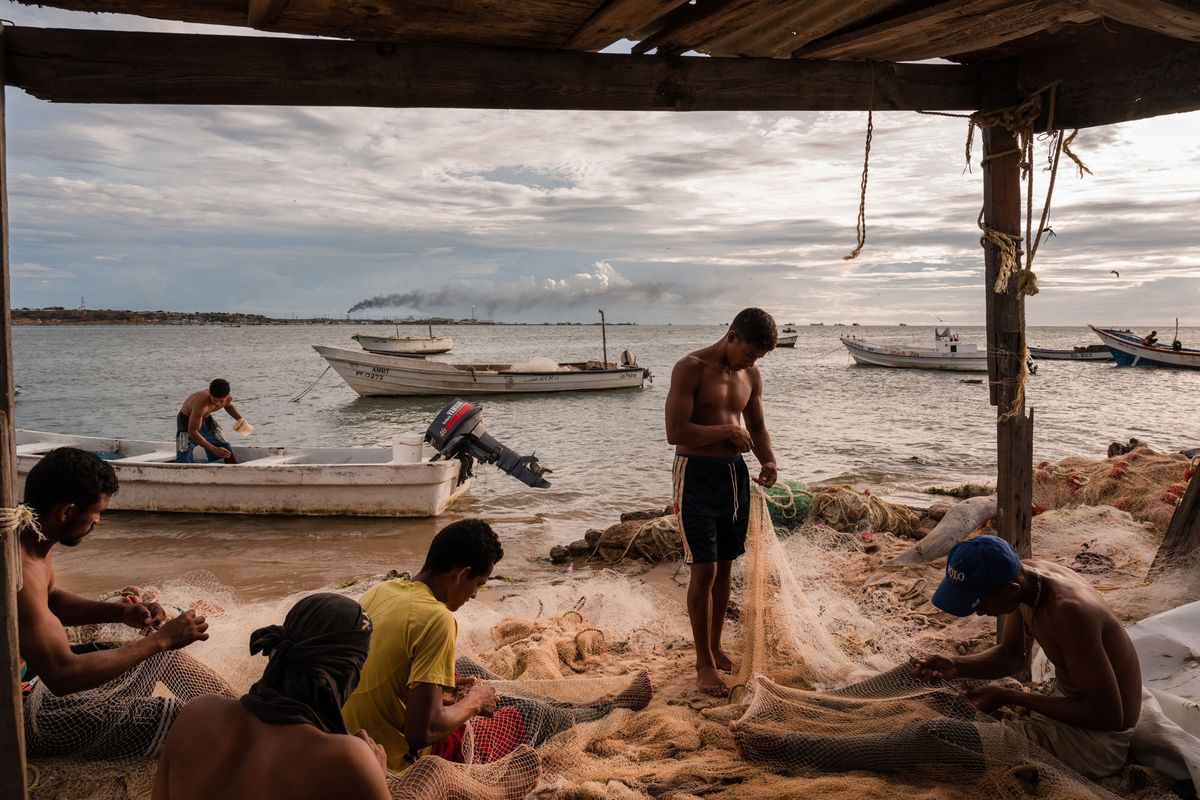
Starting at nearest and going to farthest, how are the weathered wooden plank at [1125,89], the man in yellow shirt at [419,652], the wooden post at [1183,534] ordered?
the man in yellow shirt at [419,652], the weathered wooden plank at [1125,89], the wooden post at [1183,534]

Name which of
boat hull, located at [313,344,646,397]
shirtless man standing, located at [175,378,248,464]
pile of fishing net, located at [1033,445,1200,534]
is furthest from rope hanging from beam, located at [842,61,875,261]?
boat hull, located at [313,344,646,397]

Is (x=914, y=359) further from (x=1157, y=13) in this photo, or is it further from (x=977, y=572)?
(x=977, y=572)

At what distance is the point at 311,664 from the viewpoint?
1779 mm

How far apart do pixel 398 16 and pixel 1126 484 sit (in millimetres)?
7760

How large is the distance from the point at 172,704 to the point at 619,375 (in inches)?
882

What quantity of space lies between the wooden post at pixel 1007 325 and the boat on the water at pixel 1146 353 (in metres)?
36.2

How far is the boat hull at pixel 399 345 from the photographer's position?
1459 inches

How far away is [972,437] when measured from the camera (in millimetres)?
17766

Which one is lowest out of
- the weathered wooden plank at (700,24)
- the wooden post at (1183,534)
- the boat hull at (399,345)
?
the wooden post at (1183,534)

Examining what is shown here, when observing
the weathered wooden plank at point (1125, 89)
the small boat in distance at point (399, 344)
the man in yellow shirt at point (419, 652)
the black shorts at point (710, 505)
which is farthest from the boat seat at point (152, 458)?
the small boat in distance at point (399, 344)

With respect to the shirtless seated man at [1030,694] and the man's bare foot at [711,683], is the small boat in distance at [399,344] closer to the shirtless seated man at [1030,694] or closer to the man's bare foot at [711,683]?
the man's bare foot at [711,683]

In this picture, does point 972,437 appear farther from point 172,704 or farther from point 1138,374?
point 1138,374

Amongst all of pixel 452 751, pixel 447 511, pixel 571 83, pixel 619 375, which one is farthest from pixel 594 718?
pixel 619 375

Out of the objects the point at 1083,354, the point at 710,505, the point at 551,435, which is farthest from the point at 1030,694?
the point at 1083,354
